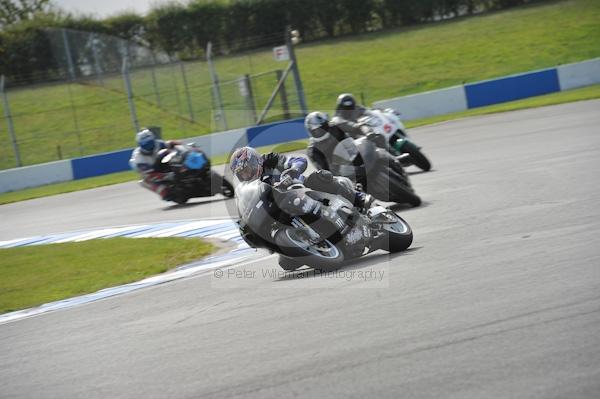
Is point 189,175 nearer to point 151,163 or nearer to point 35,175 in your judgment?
point 151,163

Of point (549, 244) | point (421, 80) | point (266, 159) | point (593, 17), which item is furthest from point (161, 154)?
point (593, 17)

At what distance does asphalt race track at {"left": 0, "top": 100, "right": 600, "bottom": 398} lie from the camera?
4.75 metres

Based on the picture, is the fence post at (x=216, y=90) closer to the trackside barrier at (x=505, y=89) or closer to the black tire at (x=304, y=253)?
the trackside barrier at (x=505, y=89)

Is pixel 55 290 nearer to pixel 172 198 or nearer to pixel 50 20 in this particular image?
pixel 172 198

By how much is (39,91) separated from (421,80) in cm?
1580

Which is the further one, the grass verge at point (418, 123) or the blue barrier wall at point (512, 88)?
the blue barrier wall at point (512, 88)

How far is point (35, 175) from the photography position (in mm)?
27875

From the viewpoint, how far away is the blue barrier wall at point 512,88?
28188mm

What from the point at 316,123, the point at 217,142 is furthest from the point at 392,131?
the point at 217,142

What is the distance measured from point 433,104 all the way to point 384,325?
23.6 metres

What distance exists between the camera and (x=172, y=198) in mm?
17297

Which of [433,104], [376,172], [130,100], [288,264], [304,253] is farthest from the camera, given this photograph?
[130,100]

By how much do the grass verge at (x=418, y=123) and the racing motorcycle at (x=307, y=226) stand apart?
47.1 feet

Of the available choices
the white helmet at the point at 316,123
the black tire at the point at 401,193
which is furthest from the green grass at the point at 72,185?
the black tire at the point at 401,193
